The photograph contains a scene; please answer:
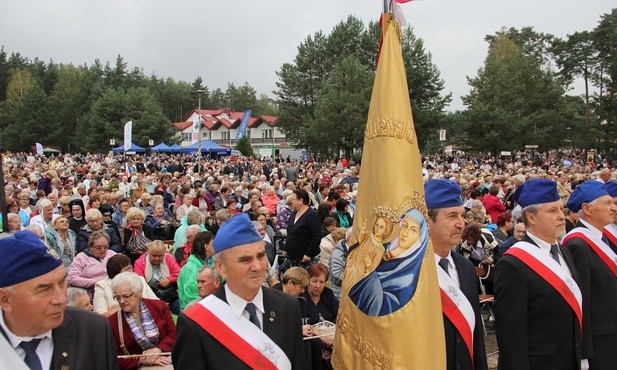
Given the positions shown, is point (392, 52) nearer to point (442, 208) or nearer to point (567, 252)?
point (442, 208)

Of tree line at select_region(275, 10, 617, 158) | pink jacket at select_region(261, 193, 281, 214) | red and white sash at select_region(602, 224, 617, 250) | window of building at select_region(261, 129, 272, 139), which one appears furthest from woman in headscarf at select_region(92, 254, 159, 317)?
window of building at select_region(261, 129, 272, 139)

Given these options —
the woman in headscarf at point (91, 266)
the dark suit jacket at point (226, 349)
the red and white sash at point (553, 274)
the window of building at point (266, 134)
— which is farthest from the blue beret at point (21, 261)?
the window of building at point (266, 134)

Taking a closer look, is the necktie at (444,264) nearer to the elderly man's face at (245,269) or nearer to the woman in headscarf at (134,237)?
the elderly man's face at (245,269)

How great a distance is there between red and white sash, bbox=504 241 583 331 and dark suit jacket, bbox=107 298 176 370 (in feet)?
9.32

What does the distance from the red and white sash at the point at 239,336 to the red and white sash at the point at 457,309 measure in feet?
3.45

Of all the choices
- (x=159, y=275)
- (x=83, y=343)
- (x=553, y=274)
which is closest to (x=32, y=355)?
(x=83, y=343)

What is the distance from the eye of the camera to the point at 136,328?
15.2 ft

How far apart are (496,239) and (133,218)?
567 cm

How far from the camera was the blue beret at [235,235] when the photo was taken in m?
2.80

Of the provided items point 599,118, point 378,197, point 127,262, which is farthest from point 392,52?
point 599,118

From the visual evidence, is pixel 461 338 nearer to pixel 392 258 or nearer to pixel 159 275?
pixel 392 258

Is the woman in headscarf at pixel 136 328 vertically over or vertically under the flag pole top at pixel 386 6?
under

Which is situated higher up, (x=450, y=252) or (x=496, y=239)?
(x=450, y=252)

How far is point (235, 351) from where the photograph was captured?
8.63 feet
